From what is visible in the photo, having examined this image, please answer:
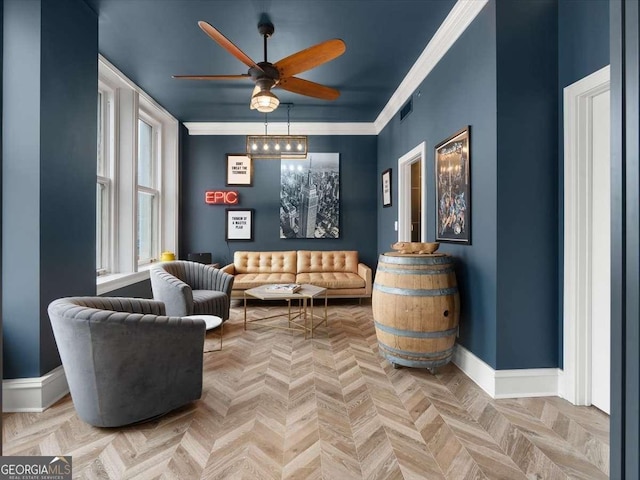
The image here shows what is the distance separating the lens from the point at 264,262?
5.22 meters

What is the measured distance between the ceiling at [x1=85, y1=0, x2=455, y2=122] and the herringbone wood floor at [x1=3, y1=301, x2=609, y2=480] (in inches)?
116

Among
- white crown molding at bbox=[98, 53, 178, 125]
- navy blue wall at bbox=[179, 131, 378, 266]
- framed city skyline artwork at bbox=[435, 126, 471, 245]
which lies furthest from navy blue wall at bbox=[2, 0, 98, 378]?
navy blue wall at bbox=[179, 131, 378, 266]

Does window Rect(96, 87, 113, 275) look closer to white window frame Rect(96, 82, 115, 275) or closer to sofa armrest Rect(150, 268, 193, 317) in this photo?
white window frame Rect(96, 82, 115, 275)

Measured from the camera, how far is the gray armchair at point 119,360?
69.8 inches

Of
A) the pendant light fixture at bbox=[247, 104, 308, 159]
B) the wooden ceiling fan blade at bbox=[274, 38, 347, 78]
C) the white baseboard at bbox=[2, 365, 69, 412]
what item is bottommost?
the white baseboard at bbox=[2, 365, 69, 412]

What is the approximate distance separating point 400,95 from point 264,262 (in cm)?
312

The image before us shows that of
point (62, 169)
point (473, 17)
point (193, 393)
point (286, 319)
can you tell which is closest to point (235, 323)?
point (286, 319)

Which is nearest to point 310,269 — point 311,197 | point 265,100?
point 311,197

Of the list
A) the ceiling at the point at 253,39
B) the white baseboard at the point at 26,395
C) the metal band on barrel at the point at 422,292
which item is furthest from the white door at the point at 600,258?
the white baseboard at the point at 26,395

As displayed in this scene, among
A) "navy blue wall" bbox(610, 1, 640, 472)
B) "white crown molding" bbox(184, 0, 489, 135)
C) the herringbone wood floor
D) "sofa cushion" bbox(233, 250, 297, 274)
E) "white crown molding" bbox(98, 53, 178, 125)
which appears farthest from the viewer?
"sofa cushion" bbox(233, 250, 297, 274)

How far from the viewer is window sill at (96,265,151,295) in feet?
10.0

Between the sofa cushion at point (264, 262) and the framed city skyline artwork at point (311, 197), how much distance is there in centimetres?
42

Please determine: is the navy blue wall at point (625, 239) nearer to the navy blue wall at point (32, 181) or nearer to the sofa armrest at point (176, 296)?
the navy blue wall at point (32, 181)

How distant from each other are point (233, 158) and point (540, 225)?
15.0 ft
